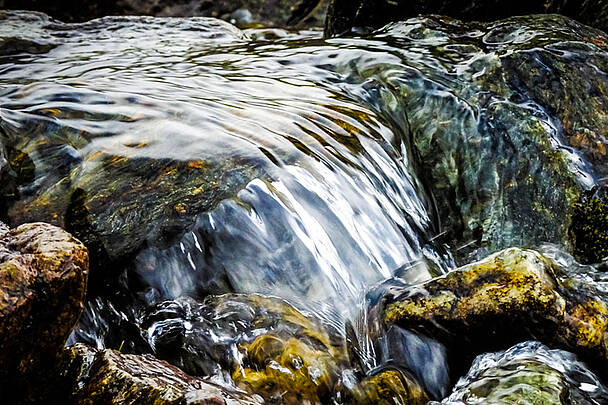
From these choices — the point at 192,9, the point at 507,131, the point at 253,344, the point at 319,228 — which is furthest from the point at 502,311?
the point at 192,9

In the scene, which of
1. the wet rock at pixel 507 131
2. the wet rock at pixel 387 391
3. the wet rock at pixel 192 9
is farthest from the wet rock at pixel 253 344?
the wet rock at pixel 192 9

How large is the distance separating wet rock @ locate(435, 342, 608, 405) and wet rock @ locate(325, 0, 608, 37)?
467 centimetres

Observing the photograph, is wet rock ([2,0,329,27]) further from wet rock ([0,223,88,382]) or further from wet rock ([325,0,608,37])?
wet rock ([0,223,88,382])

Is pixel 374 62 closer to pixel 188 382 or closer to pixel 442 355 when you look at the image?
pixel 442 355

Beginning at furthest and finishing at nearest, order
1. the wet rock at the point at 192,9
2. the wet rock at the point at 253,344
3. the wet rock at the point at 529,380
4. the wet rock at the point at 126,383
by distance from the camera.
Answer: the wet rock at the point at 192,9
the wet rock at the point at 253,344
the wet rock at the point at 529,380
the wet rock at the point at 126,383

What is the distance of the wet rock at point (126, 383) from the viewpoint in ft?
7.79

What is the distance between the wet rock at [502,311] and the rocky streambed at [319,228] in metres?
0.01

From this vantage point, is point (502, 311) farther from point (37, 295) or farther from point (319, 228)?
point (37, 295)

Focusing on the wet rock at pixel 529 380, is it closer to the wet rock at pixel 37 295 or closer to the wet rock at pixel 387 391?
the wet rock at pixel 387 391

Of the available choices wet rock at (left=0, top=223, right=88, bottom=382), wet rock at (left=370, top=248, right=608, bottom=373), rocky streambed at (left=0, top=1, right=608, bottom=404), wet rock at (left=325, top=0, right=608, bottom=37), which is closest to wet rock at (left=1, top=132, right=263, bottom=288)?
rocky streambed at (left=0, top=1, right=608, bottom=404)

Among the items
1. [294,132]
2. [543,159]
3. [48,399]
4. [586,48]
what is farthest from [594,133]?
[48,399]

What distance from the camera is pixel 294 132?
171 inches

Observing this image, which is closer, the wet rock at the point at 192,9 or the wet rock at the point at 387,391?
the wet rock at the point at 387,391

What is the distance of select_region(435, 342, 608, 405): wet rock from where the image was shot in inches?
110
